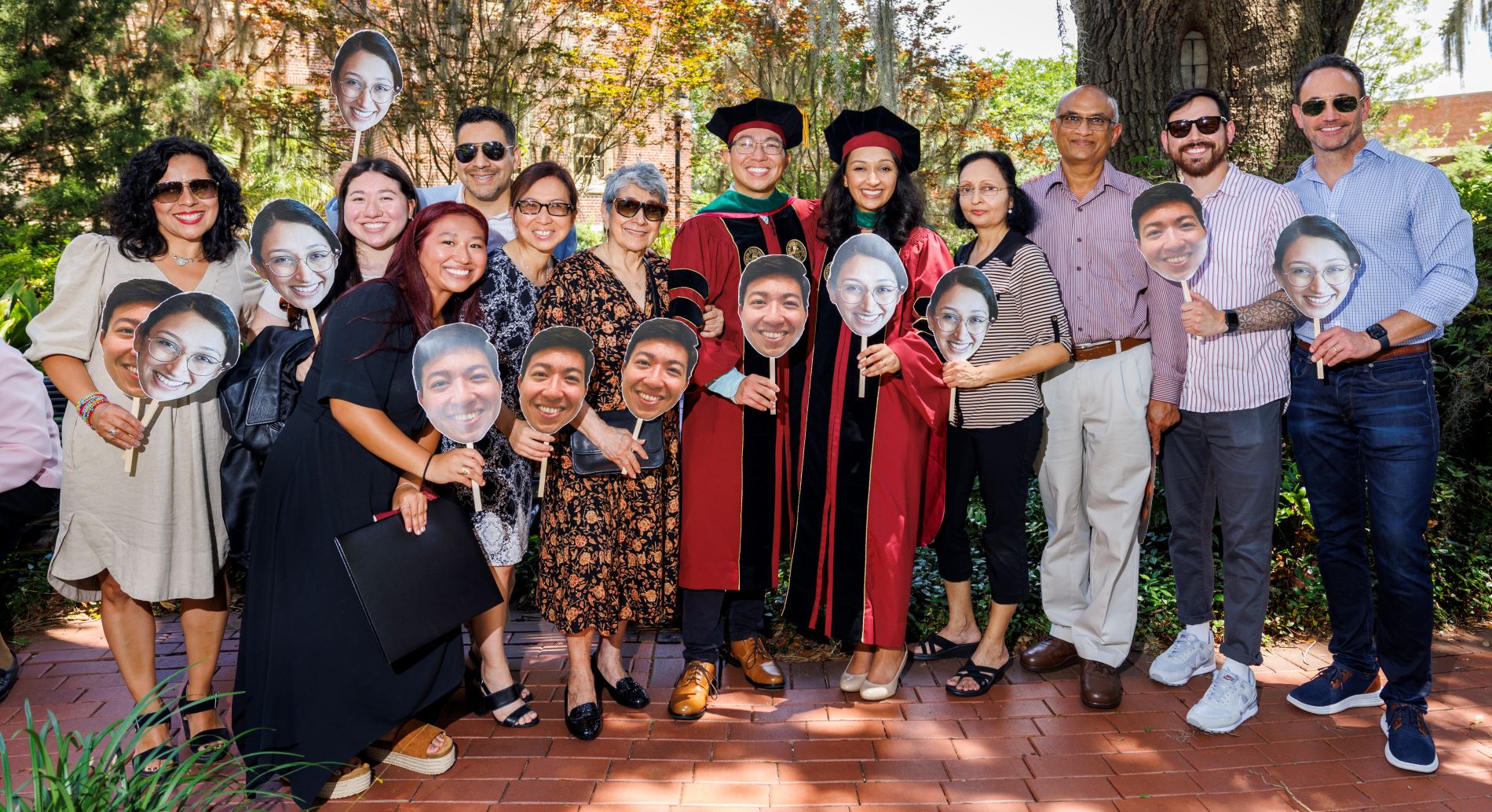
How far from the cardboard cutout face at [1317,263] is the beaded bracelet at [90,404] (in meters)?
3.90

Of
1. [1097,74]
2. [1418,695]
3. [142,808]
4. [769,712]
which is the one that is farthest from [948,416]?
[1097,74]

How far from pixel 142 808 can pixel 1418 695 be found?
13.1 ft

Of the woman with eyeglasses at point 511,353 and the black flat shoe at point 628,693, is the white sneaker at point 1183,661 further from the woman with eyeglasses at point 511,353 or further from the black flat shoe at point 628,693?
the woman with eyeglasses at point 511,353

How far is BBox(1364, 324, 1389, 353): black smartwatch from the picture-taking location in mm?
3322

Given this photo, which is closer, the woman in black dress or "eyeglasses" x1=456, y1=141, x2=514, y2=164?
the woman in black dress

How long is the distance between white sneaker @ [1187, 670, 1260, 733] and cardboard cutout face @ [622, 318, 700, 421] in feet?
7.43

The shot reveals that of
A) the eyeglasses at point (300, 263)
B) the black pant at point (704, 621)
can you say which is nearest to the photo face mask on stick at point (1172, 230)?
the black pant at point (704, 621)

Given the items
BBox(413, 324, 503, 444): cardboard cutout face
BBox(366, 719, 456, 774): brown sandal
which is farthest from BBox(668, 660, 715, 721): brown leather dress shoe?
BBox(413, 324, 503, 444): cardboard cutout face

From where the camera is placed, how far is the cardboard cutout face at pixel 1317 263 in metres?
3.25

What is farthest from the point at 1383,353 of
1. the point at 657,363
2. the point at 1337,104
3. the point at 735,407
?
the point at 657,363

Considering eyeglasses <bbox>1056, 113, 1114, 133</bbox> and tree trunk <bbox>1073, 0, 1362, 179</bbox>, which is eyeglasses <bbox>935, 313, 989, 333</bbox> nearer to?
eyeglasses <bbox>1056, 113, 1114, 133</bbox>

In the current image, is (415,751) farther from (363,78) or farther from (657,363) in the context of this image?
(363,78)

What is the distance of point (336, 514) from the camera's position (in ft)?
9.87

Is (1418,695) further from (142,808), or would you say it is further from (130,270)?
(130,270)
